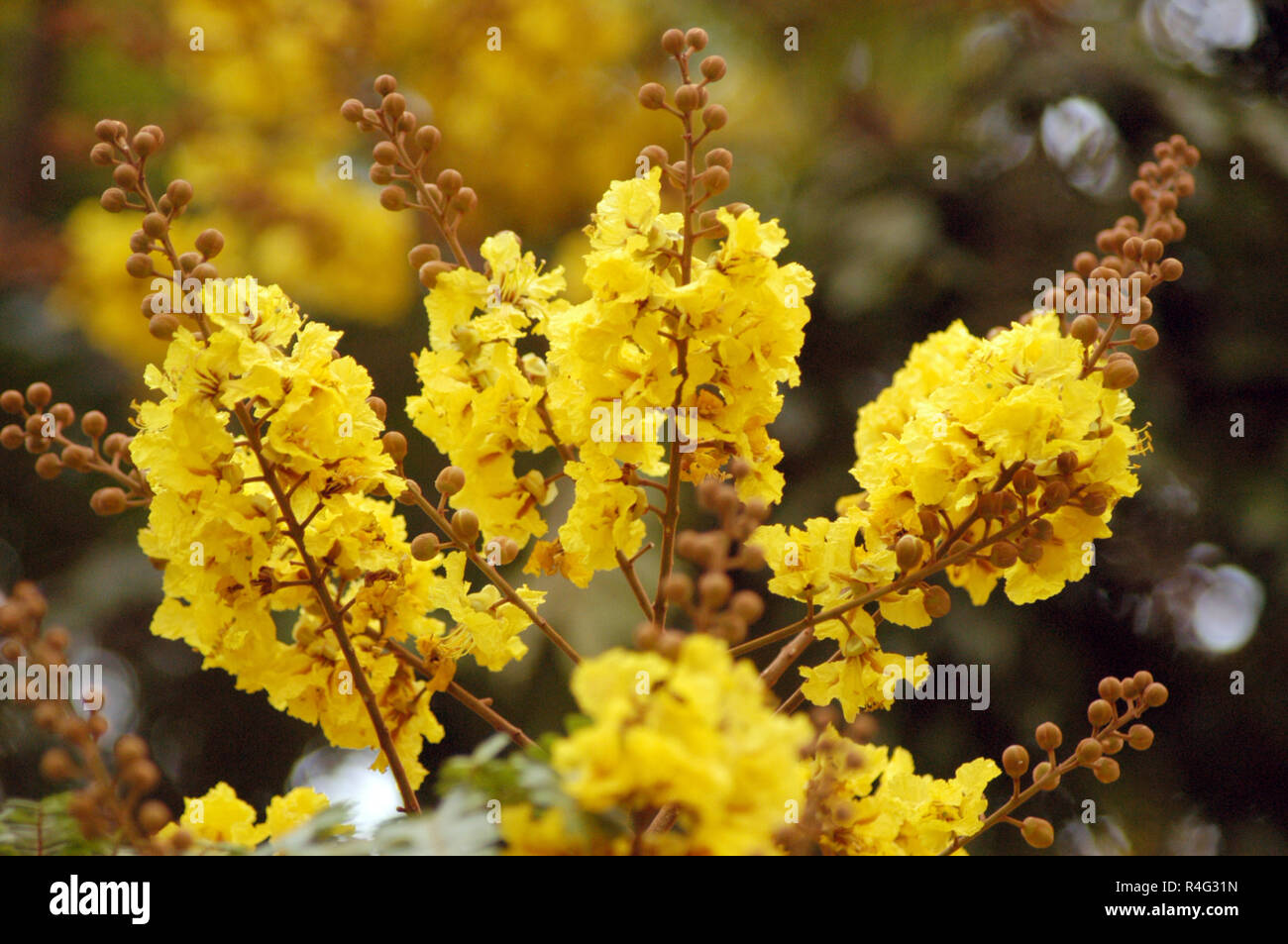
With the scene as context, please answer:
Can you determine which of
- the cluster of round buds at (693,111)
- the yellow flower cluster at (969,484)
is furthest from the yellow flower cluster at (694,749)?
the cluster of round buds at (693,111)

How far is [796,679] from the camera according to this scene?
4.07m

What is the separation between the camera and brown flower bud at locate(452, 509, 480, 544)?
155 centimetres

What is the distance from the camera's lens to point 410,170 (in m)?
1.69

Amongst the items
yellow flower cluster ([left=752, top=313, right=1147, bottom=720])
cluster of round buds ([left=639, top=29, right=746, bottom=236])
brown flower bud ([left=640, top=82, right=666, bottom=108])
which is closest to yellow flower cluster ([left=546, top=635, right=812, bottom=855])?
yellow flower cluster ([left=752, top=313, right=1147, bottom=720])

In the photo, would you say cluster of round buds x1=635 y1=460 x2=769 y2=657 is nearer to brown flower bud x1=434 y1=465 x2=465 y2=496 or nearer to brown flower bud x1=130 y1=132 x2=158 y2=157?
brown flower bud x1=434 y1=465 x2=465 y2=496

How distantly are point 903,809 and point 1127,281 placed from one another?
741mm

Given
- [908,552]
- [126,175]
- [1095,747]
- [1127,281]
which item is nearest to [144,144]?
[126,175]

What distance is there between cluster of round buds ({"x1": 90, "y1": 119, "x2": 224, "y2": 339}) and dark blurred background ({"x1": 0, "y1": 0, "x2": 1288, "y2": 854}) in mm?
2437

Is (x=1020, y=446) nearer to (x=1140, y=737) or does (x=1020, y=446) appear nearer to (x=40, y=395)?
(x=1140, y=737)

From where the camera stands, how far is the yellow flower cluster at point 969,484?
1576 millimetres

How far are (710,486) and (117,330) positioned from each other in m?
5.04

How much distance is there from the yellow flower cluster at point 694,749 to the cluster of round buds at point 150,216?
741mm

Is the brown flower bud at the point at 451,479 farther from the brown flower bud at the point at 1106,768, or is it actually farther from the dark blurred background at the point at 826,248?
the dark blurred background at the point at 826,248
